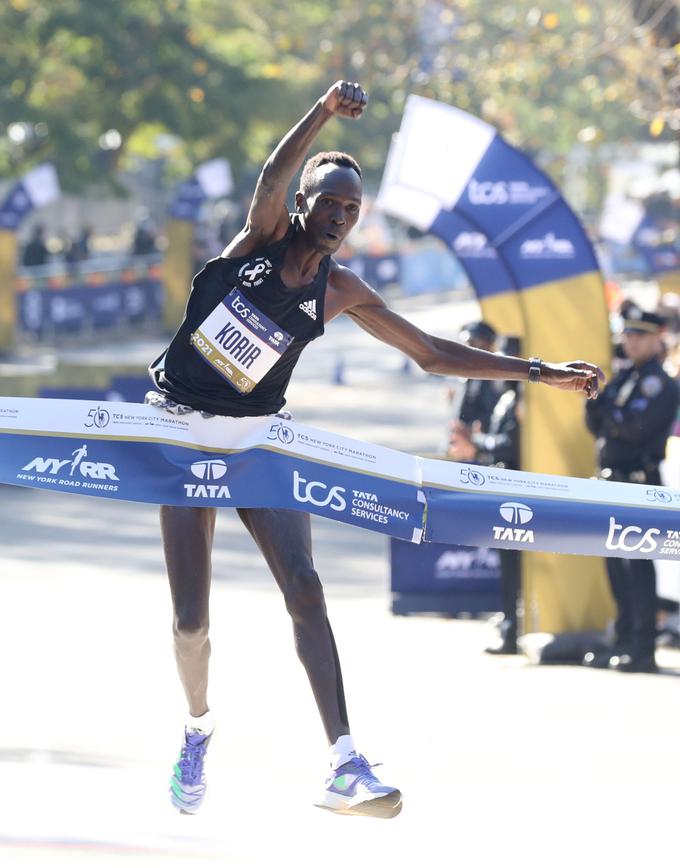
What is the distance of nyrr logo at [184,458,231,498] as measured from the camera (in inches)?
209

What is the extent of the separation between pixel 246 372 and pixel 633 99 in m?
15.0

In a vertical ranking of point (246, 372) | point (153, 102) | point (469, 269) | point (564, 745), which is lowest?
point (564, 745)

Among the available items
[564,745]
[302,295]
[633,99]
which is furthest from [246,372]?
[633,99]

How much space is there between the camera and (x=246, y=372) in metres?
5.19

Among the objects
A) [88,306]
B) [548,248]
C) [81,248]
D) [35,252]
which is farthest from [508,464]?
[81,248]

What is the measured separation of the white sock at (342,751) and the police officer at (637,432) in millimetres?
3900

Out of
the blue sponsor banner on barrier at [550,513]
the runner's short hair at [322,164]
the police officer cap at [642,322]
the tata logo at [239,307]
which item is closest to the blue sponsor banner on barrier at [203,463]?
the blue sponsor banner on barrier at [550,513]

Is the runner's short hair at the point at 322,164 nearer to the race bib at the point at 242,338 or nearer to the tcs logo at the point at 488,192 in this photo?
the race bib at the point at 242,338

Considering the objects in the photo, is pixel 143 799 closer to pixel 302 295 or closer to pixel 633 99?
pixel 302 295

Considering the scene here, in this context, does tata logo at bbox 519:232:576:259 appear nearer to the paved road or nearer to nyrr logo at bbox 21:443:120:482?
the paved road

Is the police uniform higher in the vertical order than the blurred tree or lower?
lower

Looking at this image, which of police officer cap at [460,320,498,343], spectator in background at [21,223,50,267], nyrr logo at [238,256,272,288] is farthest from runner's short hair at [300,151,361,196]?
spectator in background at [21,223,50,267]

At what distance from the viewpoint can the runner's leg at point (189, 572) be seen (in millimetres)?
5289

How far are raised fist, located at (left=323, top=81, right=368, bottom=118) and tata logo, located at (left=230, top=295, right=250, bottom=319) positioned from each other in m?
0.65
